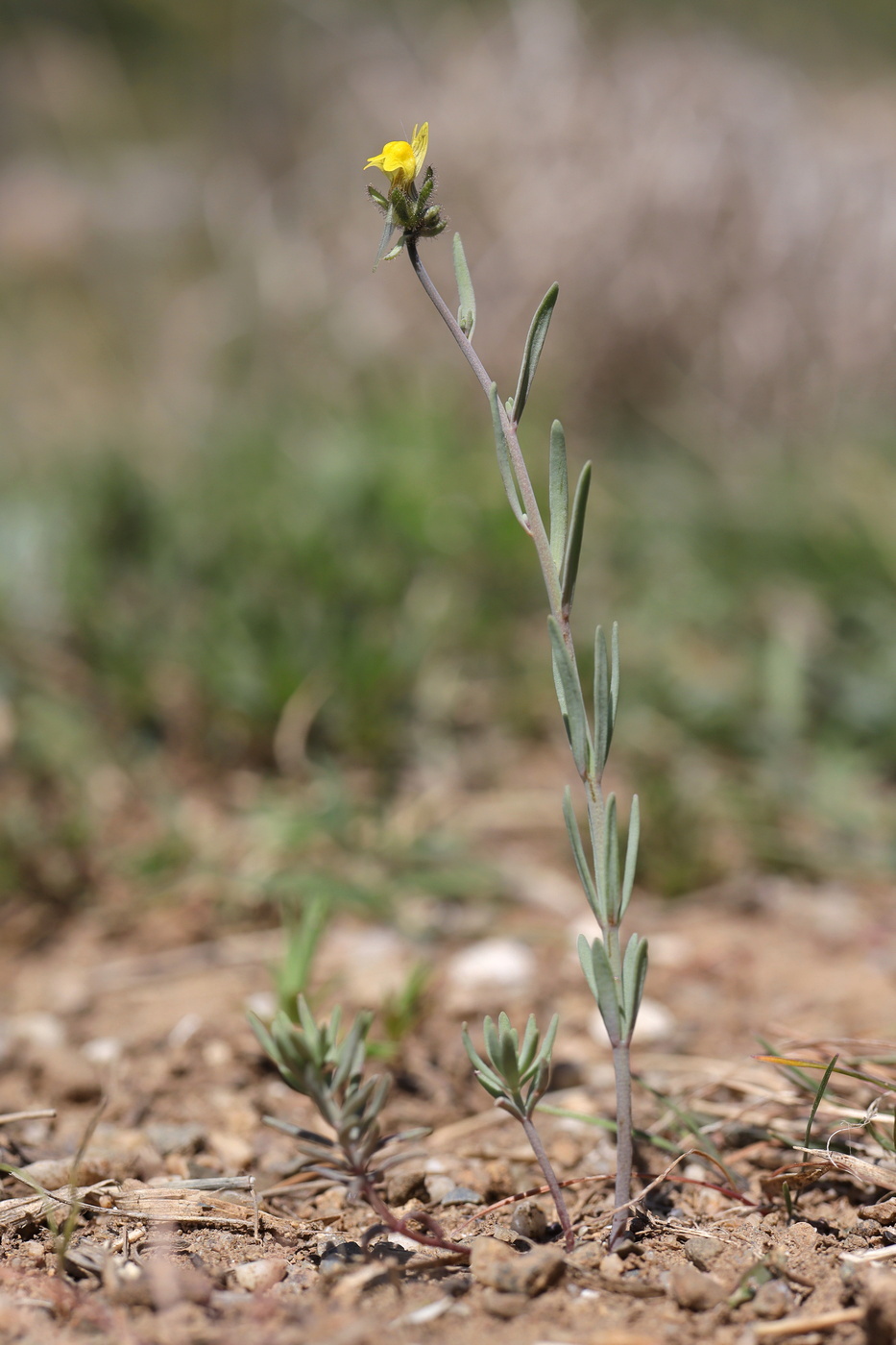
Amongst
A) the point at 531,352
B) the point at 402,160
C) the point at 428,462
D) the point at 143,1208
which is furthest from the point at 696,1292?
the point at 428,462

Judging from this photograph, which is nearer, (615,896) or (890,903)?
(615,896)

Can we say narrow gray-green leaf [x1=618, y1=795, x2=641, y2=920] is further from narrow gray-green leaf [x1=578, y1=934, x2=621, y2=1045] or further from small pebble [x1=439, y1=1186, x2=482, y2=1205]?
small pebble [x1=439, y1=1186, x2=482, y2=1205]

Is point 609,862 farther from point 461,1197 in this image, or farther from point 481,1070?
point 461,1197

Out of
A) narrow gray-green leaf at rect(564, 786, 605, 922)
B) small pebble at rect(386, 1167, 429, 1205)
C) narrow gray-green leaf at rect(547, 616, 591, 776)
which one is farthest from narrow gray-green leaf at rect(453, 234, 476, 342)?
small pebble at rect(386, 1167, 429, 1205)

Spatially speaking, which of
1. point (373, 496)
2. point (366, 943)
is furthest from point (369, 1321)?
point (373, 496)

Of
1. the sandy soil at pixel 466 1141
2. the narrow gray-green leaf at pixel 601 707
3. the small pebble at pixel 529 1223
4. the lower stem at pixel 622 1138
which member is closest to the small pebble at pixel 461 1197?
the sandy soil at pixel 466 1141

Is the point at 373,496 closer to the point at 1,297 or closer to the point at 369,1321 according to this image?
the point at 369,1321

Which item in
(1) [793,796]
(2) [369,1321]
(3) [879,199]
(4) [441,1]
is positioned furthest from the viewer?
(4) [441,1]
